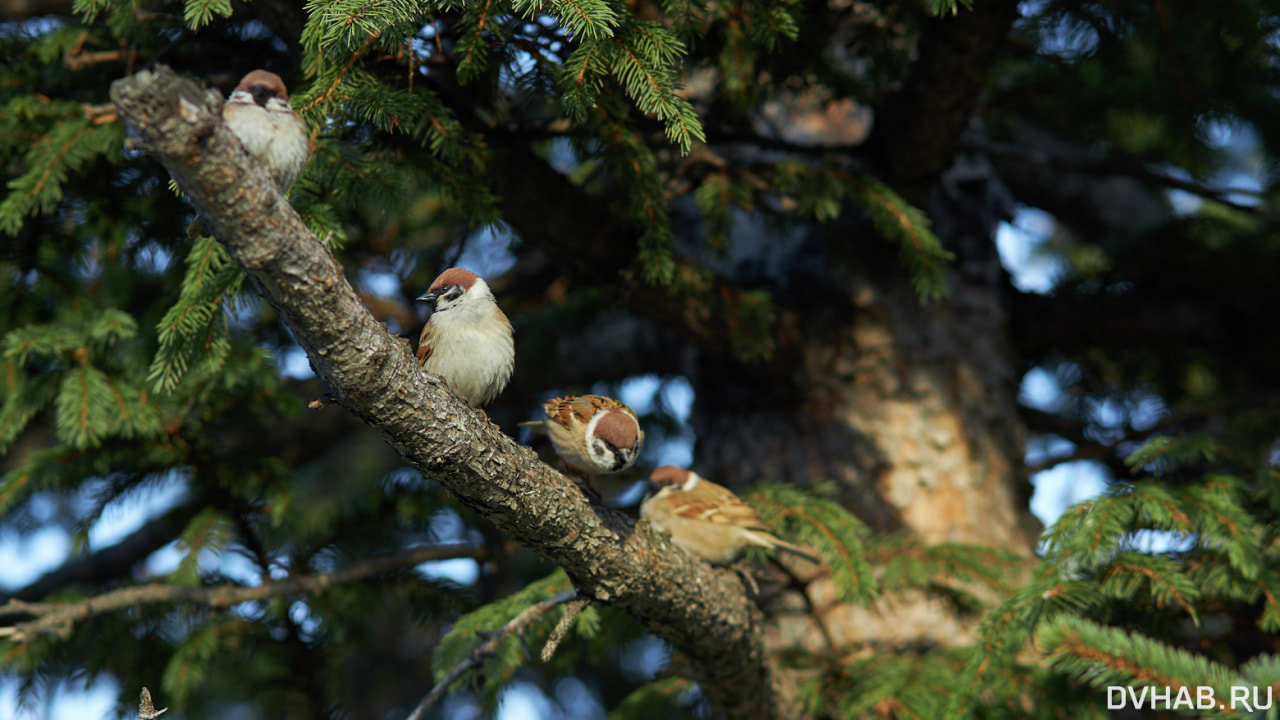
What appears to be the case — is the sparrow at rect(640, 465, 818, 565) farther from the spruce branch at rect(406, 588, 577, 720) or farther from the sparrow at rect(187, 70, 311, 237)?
the sparrow at rect(187, 70, 311, 237)

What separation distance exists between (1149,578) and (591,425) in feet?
5.68

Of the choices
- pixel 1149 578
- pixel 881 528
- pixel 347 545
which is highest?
pixel 1149 578

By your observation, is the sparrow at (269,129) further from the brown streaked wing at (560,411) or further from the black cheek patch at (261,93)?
the brown streaked wing at (560,411)

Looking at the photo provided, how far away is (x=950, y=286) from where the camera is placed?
4441 mm

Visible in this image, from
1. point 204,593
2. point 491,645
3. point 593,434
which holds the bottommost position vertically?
point 204,593

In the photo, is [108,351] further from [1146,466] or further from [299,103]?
[1146,466]

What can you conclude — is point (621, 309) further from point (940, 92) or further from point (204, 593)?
point (204, 593)

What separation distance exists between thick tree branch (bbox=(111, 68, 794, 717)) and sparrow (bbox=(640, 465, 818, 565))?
318mm

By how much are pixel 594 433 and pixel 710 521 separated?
881 millimetres

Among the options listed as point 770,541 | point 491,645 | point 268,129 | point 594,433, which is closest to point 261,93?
point 268,129

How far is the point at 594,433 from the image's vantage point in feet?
8.39

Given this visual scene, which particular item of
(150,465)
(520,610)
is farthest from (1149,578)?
(150,465)

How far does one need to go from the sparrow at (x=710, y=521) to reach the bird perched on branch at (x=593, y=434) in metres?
0.57

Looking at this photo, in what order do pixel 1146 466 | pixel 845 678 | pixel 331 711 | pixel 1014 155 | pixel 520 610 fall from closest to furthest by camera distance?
1. pixel 520 610
2. pixel 1146 466
3. pixel 845 678
4. pixel 331 711
5. pixel 1014 155
